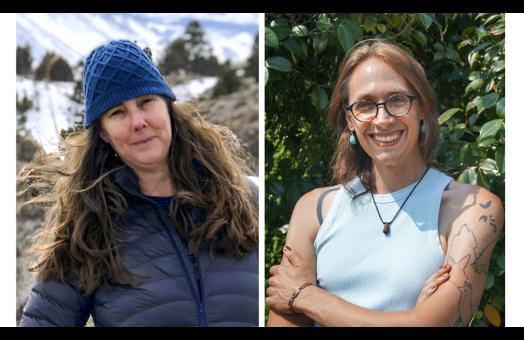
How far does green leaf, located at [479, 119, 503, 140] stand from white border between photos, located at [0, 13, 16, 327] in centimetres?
197

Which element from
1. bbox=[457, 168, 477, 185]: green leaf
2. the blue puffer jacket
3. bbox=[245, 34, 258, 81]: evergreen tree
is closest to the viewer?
the blue puffer jacket

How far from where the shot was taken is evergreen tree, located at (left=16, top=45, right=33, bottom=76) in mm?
3318

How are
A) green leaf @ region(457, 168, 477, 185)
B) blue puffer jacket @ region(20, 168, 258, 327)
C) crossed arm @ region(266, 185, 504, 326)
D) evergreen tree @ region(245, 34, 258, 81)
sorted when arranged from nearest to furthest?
crossed arm @ region(266, 185, 504, 326), blue puffer jacket @ region(20, 168, 258, 327), green leaf @ region(457, 168, 477, 185), evergreen tree @ region(245, 34, 258, 81)

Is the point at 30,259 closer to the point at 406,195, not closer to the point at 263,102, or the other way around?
the point at 263,102

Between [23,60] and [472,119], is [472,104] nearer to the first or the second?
[472,119]

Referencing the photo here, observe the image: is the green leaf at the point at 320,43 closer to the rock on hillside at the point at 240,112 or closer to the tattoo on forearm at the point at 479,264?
the rock on hillside at the point at 240,112

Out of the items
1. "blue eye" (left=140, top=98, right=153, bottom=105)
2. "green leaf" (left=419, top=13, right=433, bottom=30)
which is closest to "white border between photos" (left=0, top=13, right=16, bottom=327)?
"blue eye" (left=140, top=98, right=153, bottom=105)

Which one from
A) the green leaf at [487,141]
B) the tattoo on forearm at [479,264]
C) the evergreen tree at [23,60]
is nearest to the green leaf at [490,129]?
the green leaf at [487,141]

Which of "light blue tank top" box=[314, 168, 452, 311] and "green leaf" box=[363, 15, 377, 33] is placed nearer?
"light blue tank top" box=[314, 168, 452, 311]

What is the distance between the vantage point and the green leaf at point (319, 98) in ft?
10.8

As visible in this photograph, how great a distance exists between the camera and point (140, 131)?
3096mm

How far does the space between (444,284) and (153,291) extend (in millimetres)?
1125

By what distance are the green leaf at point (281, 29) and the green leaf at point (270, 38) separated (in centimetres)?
3

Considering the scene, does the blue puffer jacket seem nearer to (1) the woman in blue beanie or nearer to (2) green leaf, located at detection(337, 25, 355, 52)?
(1) the woman in blue beanie
